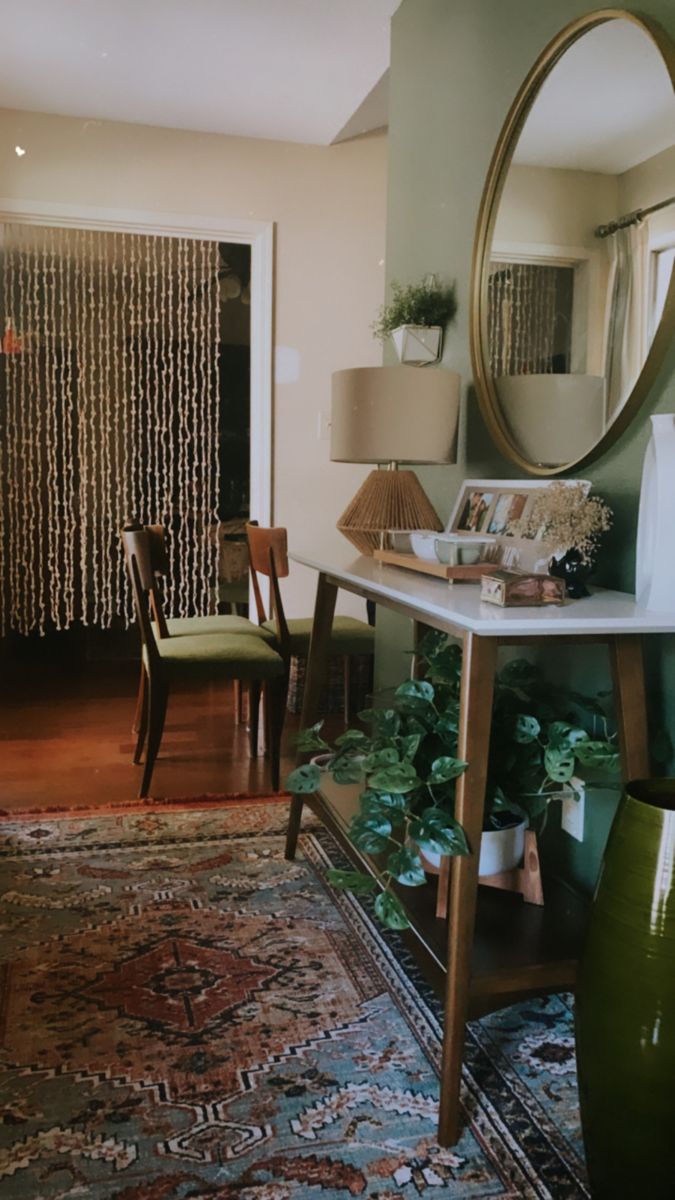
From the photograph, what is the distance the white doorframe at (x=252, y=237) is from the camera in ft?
14.1

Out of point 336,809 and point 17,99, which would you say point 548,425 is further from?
point 17,99

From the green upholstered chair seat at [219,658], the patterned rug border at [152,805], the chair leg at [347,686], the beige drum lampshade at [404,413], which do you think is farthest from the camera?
the chair leg at [347,686]

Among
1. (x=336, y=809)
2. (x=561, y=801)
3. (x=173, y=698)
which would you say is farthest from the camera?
(x=173, y=698)

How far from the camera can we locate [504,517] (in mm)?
1993

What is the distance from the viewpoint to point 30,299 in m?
4.55

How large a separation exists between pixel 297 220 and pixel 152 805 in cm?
305

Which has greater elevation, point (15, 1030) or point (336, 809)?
point (336, 809)

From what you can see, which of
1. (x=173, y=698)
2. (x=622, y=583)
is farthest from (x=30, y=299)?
(x=622, y=583)

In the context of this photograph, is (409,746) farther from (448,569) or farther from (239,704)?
(239,704)

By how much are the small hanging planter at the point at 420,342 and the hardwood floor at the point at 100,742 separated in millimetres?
1465

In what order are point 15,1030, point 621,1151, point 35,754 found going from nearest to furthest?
point 621,1151 < point 15,1030 < point 35,754

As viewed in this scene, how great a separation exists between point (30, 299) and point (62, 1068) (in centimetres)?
387

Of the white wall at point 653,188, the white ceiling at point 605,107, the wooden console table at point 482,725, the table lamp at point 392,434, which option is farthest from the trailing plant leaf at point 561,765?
the white ceiling at point 605,107

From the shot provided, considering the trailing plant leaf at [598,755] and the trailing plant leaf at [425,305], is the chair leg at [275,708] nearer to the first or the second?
the trailing plant leaf at [425,305]
